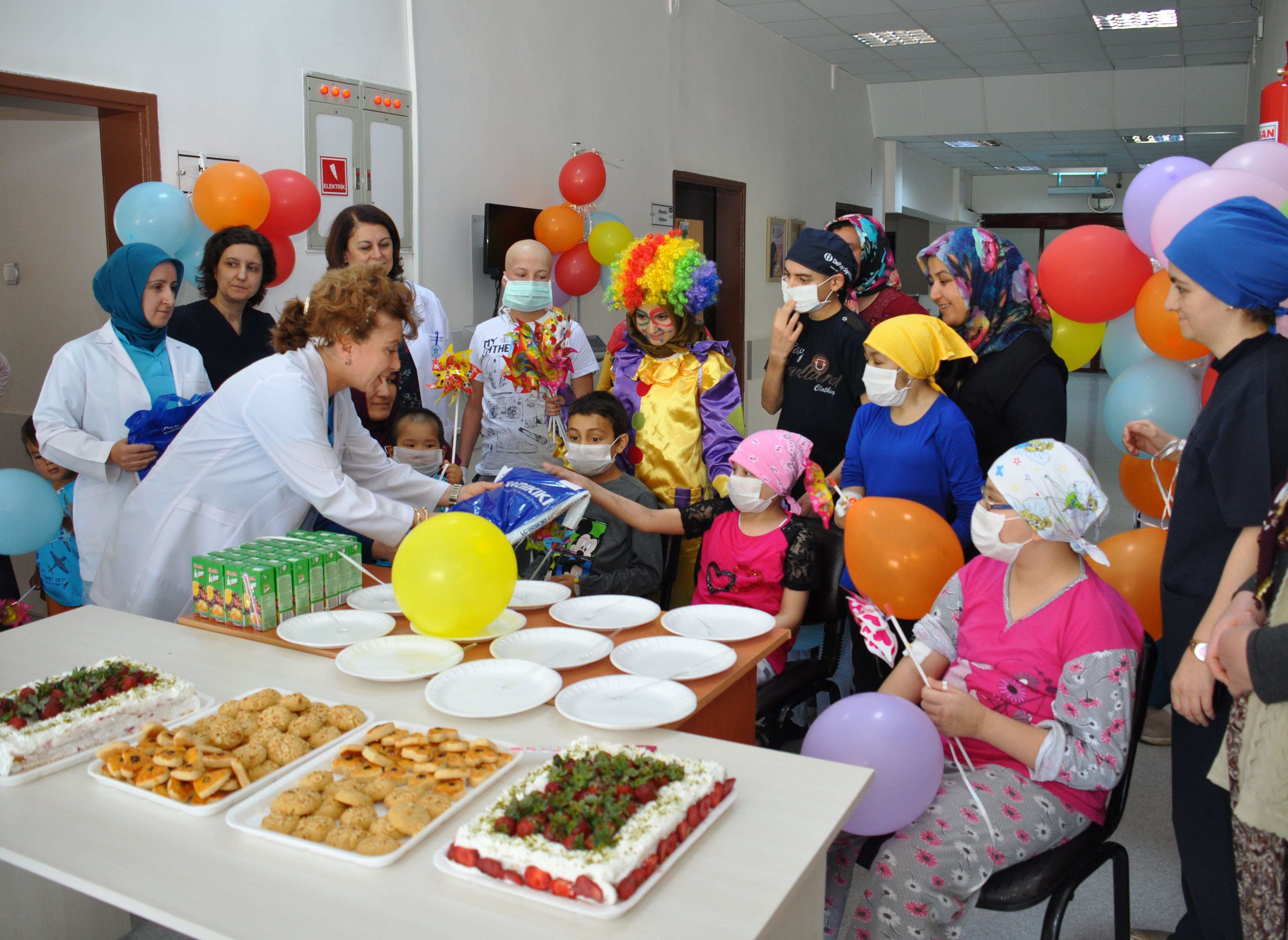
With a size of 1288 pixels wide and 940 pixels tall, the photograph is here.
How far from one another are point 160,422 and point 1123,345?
330cm

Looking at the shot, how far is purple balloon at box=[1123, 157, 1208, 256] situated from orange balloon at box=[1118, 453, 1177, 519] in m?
0.65

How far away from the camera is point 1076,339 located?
3820 millimetres

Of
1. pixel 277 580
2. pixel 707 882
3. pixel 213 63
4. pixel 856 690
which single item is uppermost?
pixel 213 63

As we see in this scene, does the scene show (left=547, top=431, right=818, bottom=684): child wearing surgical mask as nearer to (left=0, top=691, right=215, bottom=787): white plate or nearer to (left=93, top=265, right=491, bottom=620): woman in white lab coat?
(left=93, top=265, right=491, bottom=620): woman in white lab coat

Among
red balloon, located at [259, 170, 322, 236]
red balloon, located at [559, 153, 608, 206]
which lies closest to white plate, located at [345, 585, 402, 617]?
red balloon, located at [259, 170, 322, 236]

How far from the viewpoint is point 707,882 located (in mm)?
1278

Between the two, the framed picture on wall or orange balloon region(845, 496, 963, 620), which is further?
the framed picture on wall

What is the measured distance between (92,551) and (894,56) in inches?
335

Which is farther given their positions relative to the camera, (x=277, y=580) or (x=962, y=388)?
(x=962, y=388)

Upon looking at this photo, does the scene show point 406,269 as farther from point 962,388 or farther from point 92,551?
point 962,388

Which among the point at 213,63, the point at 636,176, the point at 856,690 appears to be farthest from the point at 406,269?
the point at 856,690

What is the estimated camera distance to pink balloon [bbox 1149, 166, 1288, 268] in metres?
2.36

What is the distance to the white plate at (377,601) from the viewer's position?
2.28 m

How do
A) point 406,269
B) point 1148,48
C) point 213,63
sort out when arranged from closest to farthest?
point 213,63 → point 406,269 → point 1148,48
